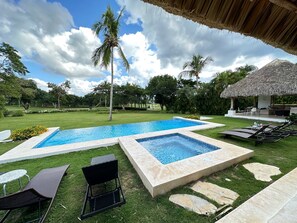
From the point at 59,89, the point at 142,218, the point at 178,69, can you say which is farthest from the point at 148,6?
the point at 59,89

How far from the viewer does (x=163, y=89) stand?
2394 cm

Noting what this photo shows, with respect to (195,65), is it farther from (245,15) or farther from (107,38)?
(245,15)

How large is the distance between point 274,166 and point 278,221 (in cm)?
270

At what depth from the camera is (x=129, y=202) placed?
9.13 feet

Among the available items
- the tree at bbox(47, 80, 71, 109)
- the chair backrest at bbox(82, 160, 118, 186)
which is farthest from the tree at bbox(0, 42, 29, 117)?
the tree at bbox(47, 80, 71, 109)

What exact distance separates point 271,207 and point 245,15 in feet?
9.73

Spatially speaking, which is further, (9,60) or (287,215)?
(9,60)

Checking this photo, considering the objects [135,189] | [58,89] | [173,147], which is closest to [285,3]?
[135,189]

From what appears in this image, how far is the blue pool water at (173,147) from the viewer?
17.9 feet

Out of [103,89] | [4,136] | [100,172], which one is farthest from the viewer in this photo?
[103,89]

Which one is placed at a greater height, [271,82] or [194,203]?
[271,82]

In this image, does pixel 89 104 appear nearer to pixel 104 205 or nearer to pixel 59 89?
pixel 59 89

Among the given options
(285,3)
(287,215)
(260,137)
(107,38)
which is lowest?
(287,215)

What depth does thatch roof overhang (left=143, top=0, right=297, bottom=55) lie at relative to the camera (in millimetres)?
1275
